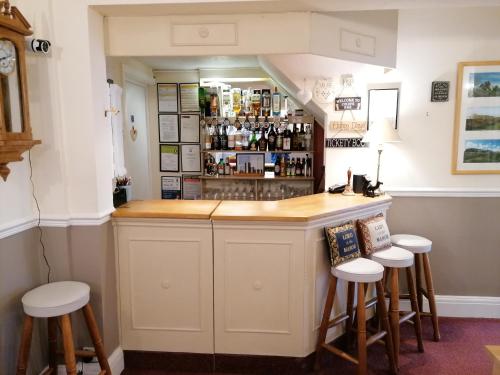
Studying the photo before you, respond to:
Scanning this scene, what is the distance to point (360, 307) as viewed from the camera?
2129 millimetres

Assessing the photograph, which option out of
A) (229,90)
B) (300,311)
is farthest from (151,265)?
(229,90)

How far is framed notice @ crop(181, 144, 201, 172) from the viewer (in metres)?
4.30

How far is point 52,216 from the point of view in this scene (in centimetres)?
206

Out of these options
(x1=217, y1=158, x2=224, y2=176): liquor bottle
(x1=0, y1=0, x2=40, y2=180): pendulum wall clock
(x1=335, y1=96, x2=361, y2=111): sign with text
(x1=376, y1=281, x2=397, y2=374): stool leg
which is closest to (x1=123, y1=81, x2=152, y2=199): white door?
(x1=217, y1=158, x2=224, y2=176): liquor bottle

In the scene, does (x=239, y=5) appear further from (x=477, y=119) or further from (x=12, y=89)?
(x=477, y=119)

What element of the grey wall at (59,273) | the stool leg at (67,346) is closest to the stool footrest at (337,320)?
the grey wall at (59,273)

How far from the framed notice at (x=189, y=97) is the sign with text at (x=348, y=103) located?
1878 mm

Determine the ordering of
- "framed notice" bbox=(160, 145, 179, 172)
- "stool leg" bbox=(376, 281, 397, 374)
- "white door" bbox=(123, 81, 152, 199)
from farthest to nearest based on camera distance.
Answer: "framed notice" bbox=(160, 145, 179, 172) → "white door" bbox=(123, 81, 152, 199) → "stool leg" bbox=(376, 281, 397, 374)

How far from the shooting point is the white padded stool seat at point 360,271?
82.9 inches

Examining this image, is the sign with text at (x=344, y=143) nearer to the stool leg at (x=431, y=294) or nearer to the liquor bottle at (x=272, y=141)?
the stool leg at (x=431, y=294)

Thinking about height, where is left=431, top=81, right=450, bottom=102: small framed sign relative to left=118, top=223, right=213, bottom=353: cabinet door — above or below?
above

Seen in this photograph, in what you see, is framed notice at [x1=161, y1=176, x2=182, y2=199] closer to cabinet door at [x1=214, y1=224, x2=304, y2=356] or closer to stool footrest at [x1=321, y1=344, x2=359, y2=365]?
cabinet door at [x1=214, y1=224, x2=304, y2=356]

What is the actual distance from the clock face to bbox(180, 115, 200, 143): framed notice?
2.61 meters

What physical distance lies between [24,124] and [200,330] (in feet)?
4.93
